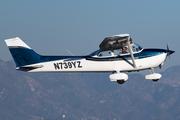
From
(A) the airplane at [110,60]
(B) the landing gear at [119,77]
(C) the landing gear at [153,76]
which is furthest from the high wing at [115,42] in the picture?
(C) the landing gear at [153,76]

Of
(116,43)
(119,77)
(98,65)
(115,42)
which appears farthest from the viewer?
(98,65)

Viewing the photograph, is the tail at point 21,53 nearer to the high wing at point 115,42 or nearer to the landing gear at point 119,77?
the high wing at point 115,42

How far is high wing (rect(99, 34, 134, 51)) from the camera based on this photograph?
2114cm

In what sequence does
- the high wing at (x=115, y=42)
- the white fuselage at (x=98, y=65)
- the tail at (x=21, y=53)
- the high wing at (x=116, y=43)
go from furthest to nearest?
the tail at (x=21, y=53), the white fuselage at (x=98, y=65), the high wing at (x=116, y=43), the high wing at (x=115, y=42)

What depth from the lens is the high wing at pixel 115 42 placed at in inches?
832

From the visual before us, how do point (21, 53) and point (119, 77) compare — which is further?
point (21, 53)

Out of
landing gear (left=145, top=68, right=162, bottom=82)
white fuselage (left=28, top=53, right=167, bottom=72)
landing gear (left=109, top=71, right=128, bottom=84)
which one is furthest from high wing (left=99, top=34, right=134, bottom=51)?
landing gear (left=145, top=68, right=162, bottom=82)

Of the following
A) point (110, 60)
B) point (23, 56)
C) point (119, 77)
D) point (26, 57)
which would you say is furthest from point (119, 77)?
point (23, 56)

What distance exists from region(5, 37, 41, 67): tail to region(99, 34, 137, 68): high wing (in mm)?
6512

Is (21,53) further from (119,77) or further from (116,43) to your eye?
(119,77)

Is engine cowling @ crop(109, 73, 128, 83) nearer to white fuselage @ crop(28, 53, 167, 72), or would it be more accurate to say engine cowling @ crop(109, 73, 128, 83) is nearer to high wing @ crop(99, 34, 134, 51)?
white fuselage @ crop(28, 53, 167, 72)

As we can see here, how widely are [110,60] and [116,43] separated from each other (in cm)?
170

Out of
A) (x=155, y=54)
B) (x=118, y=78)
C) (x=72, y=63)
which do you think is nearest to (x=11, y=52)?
(x=72, y=63)

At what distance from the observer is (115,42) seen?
22141 millimetres
